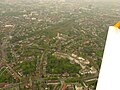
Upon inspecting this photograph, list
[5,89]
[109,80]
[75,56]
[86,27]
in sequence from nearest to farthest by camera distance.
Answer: [109,80] → [5,89] → [75,56] → [86,27]

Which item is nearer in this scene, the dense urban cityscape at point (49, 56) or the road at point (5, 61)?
the dense urban cityscape at point (49, 56)

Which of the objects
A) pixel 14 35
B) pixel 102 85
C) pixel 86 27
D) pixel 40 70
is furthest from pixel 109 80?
pixel 86 27

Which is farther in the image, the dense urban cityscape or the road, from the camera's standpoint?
the road

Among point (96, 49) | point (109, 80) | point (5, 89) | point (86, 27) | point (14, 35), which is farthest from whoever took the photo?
point (86, 27)

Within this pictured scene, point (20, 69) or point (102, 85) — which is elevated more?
point (102, 85)

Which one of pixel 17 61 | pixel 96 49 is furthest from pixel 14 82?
pixel 96 49

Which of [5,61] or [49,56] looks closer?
[5,61]

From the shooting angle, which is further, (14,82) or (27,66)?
(27,66)

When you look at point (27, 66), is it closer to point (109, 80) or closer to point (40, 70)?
point (40, 70)

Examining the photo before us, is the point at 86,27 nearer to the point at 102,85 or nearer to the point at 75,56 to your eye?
the point at 75,56
